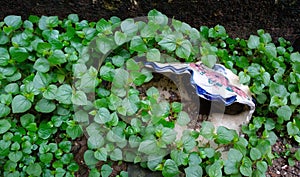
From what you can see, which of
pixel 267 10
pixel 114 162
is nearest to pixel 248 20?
pixel 267 10

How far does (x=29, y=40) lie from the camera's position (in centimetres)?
198

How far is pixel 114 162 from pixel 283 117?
0.78 metres

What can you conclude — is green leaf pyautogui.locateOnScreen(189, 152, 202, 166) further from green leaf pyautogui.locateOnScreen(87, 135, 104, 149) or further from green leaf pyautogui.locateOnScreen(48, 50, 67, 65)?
green leaf pyautogui.locateOnScreen(48, 50, 67, 65)

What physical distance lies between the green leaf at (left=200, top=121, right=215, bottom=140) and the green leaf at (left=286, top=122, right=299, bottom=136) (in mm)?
378

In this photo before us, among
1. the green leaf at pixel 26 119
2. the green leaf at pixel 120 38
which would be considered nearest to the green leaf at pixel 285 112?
the green leaf at pixel 120 38

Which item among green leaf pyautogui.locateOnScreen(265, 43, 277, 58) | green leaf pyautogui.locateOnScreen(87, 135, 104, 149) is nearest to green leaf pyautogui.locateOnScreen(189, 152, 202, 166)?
green leaf pyautogui.locateOnScreen(87, 135, 104, 149)

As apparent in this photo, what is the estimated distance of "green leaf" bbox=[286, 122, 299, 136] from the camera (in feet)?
6.35

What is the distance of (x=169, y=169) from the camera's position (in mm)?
1710

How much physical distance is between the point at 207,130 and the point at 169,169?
243 millimetres

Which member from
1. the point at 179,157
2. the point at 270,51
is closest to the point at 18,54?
the point at 179,157

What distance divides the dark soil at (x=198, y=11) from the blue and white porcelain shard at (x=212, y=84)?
29 cm

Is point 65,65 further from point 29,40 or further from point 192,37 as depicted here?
point 192,37

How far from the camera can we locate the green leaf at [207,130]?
70.7 inches

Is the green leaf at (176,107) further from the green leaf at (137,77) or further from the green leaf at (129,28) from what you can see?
the green leaf at (129,28)
